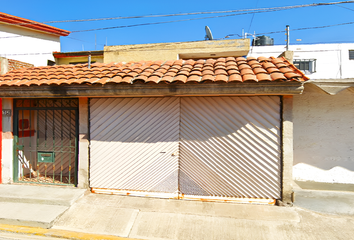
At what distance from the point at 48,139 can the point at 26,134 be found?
59 cm

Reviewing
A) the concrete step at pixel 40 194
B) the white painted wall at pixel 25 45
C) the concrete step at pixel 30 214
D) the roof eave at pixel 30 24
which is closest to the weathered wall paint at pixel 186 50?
the roof eave at pixel 30 24

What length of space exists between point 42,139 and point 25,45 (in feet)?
37.0

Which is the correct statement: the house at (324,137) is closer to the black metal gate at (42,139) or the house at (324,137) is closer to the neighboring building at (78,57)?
the black metal gate at (42,139)

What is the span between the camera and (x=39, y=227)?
4.11m

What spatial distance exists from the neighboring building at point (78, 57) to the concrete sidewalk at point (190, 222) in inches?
389

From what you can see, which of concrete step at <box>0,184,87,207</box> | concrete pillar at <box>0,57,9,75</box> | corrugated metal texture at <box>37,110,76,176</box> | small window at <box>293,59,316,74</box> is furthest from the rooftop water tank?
concrete step at <box>0,184,87,207</box>

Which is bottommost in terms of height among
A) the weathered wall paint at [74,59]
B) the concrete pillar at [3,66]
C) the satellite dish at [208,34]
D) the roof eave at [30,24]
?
the concrete pillar at [3,66]

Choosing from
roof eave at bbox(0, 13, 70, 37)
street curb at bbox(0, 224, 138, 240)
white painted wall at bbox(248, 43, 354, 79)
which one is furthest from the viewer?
white painted wall at bbox(248, 43, 354, 79)

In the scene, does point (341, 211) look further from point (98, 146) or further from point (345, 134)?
point (98, 146)

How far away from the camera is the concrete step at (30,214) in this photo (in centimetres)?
414

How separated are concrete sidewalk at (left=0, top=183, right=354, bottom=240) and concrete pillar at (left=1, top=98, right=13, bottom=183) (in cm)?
218

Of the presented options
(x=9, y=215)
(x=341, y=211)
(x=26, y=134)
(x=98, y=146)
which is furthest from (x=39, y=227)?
(x=341, y=211)

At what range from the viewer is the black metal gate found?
228 inches

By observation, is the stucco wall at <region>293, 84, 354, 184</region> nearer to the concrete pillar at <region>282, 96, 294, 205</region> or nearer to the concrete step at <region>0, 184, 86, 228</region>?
the concrete pillar at <region>282, 96, 294, 205</region>
